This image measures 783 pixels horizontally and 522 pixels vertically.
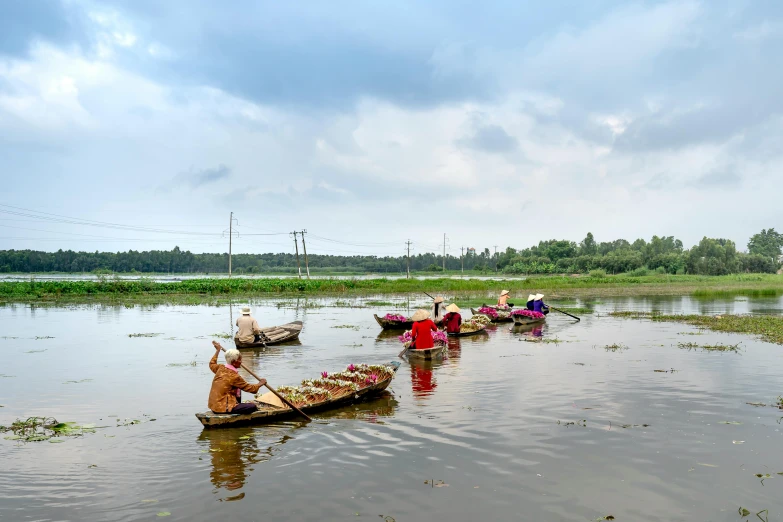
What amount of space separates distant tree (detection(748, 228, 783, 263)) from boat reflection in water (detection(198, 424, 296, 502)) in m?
165

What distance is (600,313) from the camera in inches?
1252

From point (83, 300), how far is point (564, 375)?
119 feet

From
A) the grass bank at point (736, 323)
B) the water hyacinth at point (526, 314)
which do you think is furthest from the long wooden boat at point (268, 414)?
the grass bank at point (736, 323)

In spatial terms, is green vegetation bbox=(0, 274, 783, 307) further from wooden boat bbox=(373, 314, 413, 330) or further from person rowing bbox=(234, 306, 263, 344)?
person rowing bbox=(234, 306, 263, 344)

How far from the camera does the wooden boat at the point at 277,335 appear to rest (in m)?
18.5

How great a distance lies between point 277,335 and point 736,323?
1858 centimetres

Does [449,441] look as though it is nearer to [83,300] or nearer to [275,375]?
[275,375]

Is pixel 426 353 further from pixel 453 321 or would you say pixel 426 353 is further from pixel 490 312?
pixel 490 312

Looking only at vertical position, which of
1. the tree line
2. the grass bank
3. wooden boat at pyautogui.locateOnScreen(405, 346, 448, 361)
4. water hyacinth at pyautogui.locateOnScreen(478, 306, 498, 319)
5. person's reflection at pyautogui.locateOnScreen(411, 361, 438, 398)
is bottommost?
person's reflection at pyautogui.locateOnScreen(411, 361, 438, 398)

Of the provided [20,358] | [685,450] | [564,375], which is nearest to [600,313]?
[564,375]

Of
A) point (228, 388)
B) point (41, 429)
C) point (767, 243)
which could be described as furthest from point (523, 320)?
point (767, 243)

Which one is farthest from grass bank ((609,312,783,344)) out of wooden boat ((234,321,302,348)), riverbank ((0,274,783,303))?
riverbank ((0,274,783,303))

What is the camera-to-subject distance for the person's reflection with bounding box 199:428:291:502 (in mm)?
7254

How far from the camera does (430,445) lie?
8453 mm
